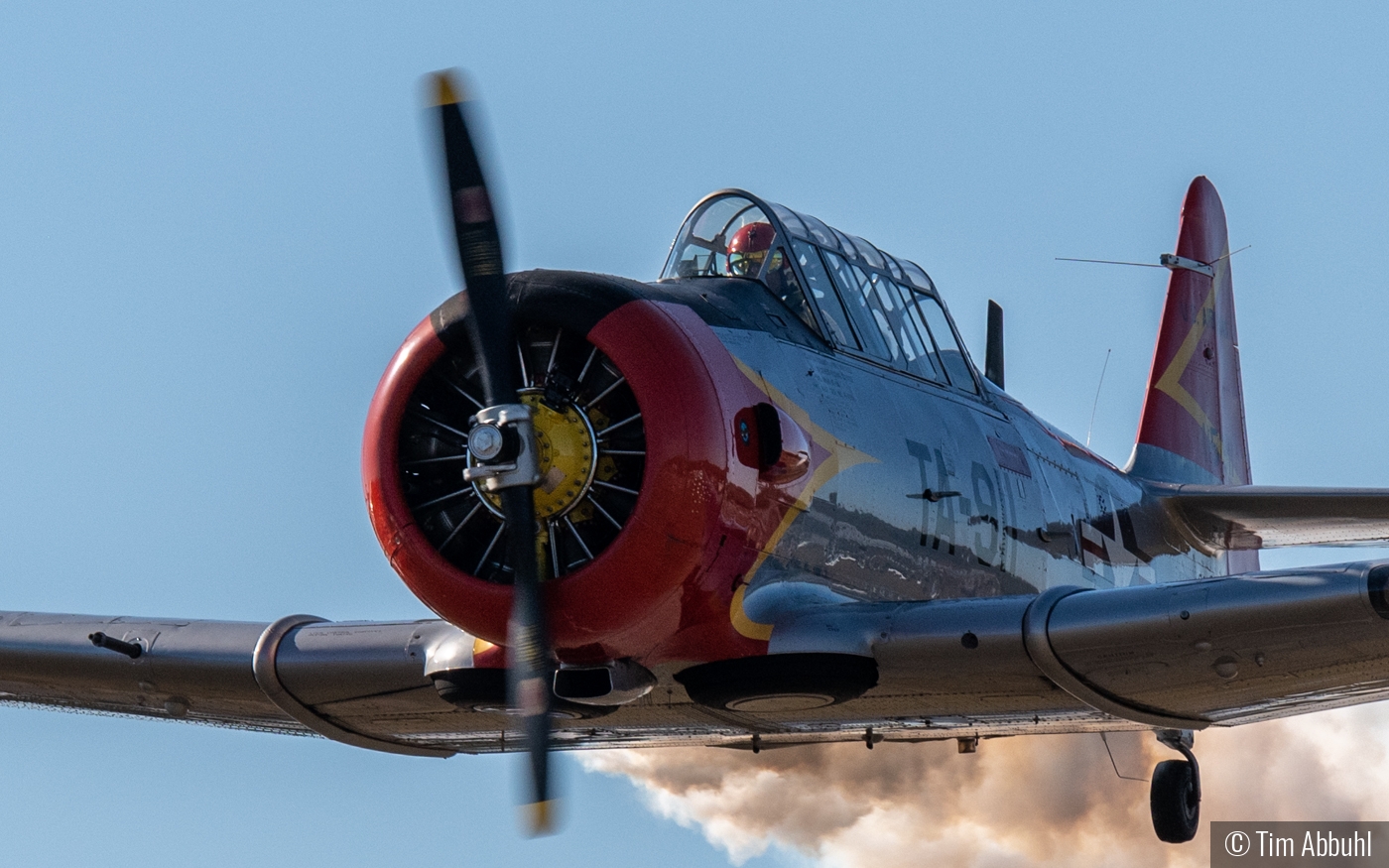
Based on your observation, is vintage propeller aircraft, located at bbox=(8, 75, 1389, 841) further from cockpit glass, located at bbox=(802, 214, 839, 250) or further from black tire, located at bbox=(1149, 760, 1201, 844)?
black tire, located at bbox=(1149, 760, 1201, 844)

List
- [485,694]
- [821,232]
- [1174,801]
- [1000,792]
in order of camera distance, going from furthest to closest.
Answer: [1000,792], [1174,801], [821,232], [485,694]

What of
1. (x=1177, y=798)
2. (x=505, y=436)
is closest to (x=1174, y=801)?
(x=1177, y=798)

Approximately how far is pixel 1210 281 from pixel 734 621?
1142 centimetres

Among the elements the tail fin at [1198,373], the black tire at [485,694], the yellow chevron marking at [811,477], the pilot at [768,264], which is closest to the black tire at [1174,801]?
the tail fin at [1198,373]

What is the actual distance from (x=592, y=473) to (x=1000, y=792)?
1014 centimetres

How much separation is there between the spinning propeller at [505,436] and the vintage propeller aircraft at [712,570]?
0.05 ft

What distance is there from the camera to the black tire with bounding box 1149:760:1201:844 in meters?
15.0

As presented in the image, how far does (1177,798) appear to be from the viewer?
14969 mm

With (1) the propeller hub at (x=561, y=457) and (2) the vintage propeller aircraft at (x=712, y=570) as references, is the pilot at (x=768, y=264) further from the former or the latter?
(1) the propeller hub at (x=561, y=457)

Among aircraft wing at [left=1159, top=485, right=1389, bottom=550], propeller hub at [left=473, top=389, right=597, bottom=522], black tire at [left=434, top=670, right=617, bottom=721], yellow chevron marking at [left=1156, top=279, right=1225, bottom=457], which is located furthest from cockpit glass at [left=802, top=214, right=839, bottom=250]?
yellow chevron marking at [left=1156, top=279, right=1225, bottom=457]

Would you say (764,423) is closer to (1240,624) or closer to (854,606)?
(854,606)

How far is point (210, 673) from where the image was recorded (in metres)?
12.3

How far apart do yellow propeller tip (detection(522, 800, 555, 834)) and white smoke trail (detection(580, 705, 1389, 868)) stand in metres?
6.91

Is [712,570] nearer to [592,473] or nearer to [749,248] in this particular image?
[592,473]
